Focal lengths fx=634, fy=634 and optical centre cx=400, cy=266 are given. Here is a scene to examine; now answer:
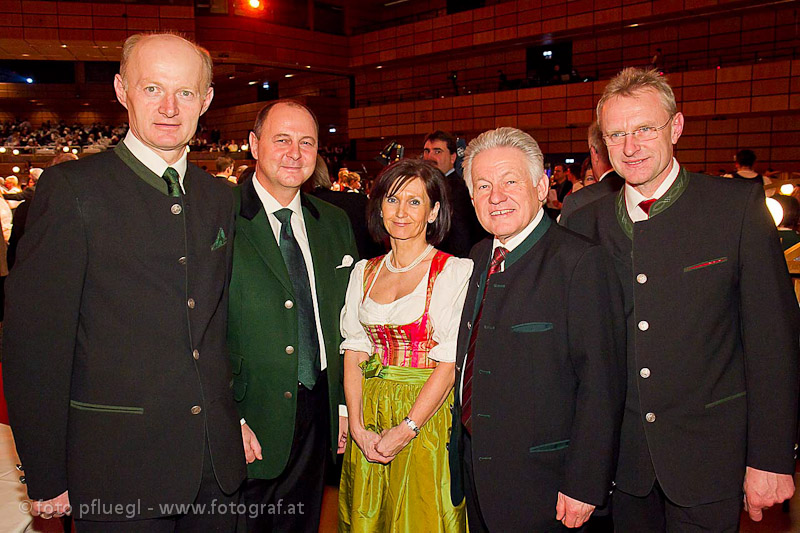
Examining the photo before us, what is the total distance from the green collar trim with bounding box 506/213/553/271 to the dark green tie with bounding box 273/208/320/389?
77 centimetres

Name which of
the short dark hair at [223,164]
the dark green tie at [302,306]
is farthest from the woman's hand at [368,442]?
the short dark hair at [223,164]

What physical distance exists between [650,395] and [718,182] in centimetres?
66

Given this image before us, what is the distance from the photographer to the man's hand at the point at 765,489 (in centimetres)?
178

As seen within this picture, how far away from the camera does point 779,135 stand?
49.2 feet

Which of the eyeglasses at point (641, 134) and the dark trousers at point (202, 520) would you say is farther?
the eyeglasses at point (641, 134)

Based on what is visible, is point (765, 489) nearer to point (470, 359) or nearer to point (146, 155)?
point (470, 359)

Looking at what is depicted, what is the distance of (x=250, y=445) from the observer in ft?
6.92

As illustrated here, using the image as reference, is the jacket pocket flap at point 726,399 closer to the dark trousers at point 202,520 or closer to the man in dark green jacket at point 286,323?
the man in dark green jacket at point 286,323

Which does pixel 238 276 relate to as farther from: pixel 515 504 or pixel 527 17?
pixel 527 17

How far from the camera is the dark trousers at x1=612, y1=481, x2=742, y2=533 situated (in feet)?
6.00

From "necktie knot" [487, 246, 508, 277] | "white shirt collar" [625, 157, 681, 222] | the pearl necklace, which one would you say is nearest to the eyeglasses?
"white shirt collar" [625, 157, 681, 222]

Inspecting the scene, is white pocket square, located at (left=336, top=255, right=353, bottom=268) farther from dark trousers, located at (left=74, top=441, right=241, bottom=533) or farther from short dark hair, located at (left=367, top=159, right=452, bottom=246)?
dark trousers, located at (left=74, top=441, right=241, bottom=533)

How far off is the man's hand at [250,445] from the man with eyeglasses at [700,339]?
3.82 ft

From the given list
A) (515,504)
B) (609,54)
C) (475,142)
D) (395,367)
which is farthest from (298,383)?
(609,54)
